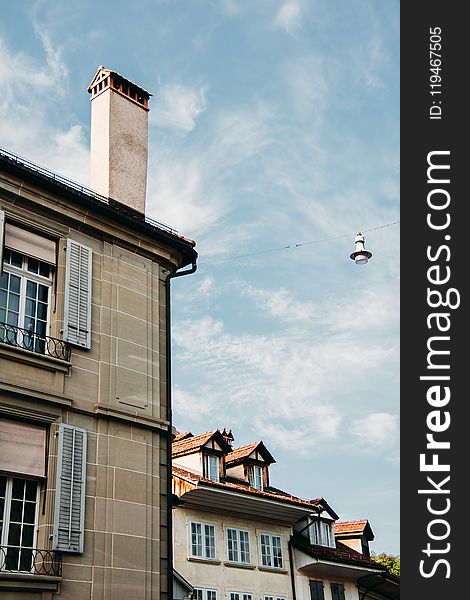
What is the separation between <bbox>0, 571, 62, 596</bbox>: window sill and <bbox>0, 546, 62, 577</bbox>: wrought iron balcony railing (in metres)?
0.16

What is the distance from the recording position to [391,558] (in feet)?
201

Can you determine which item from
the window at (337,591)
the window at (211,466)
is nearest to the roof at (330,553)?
the window at (337,591)

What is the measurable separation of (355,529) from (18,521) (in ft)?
86.1

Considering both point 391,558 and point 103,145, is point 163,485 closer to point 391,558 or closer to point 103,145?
point 103,145

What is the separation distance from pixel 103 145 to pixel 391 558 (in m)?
50.5

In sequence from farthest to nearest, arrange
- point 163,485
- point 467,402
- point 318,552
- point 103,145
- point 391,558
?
point 391,558
point 318,552
point 103,145
point 163,485
point 467,402

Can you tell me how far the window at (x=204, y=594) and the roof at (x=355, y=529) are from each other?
12100 millimetres

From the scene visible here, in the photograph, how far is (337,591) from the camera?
3162 centimetres

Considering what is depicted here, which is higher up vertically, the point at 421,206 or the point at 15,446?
the point at 421,206

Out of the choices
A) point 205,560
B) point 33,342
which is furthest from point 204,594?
point 33,342

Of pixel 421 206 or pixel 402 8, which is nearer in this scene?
pixel 421 206

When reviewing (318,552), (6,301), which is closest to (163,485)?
(6,301)

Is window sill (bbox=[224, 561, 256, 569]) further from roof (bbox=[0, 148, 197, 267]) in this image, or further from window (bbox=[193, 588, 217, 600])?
roof (bbox=[0, 148, 197, 267])

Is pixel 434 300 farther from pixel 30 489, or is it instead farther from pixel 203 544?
pixel 203 544
